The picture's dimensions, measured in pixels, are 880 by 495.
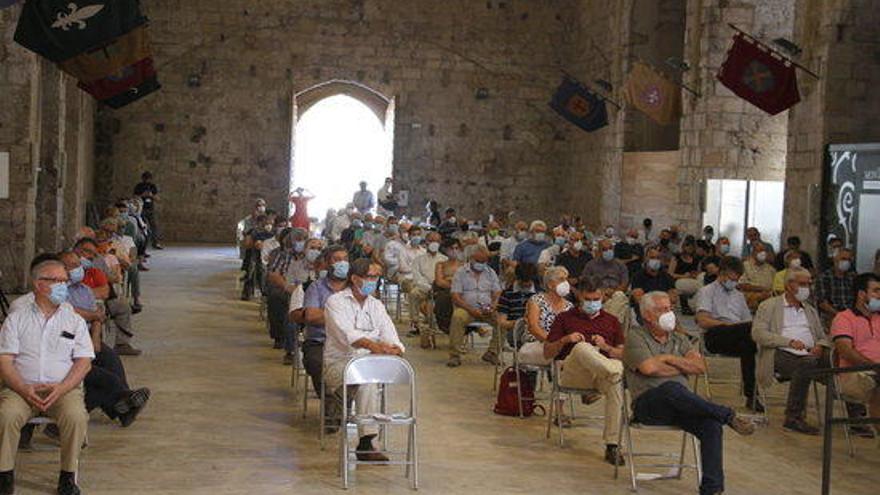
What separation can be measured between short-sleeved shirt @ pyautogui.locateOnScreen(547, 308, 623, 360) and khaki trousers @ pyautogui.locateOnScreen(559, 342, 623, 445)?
156 mm

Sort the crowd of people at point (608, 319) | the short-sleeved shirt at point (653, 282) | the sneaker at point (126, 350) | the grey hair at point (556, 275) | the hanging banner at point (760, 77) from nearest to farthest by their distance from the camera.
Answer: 1. the crowd of people at point (608, 319)
2. the grey hair at point (556, 275)
3. the sneaker at point (126, 350)
4. the short-sleeved shirt at point (653, 282)
5. the hanging banner at point (760, 77)

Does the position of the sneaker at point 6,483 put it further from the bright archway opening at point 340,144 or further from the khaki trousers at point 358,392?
the bright archway opening at point 340,144

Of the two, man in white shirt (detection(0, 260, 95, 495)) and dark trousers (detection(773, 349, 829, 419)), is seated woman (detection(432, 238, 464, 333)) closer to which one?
dark trousers (detection(773, 349, 829, 419))

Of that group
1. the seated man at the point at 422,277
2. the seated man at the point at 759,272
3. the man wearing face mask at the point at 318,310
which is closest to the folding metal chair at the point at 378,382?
the man wearing face mask at the point at 318,310

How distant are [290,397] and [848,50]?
9.60 m

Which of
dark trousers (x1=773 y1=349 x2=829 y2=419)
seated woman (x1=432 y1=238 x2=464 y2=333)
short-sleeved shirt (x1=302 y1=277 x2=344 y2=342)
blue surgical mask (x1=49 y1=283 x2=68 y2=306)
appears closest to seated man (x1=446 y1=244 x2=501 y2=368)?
seated woman (x1=432 y1=238 x2=464 y2=333)

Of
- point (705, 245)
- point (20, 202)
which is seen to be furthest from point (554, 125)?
point (20, 202)

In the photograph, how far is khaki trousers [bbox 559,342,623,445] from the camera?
7.99 metres

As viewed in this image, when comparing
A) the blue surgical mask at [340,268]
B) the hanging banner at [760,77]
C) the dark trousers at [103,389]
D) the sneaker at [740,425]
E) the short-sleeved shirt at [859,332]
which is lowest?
the dark trousers at [103,389]

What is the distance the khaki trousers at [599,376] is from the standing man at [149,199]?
55.8ft

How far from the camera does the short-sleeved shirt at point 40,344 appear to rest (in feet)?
22.3

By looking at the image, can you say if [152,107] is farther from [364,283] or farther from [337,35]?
[364,283]

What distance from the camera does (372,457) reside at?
770 centimetres

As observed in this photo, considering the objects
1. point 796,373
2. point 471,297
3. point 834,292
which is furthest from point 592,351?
point 834,292
